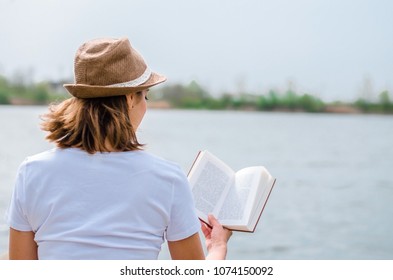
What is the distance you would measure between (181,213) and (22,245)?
0.26 m

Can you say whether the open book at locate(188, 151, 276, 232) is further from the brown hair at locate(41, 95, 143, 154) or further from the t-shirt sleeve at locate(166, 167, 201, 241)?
the brown hair at locate(41, 95, 143, 154)

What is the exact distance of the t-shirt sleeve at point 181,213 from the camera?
106 centimetres

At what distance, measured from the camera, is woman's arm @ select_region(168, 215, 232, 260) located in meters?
1.10

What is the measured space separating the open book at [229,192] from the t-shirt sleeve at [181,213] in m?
0.24

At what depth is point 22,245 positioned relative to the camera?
3.60 ft

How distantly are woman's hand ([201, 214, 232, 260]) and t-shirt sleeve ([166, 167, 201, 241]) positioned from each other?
16 cm

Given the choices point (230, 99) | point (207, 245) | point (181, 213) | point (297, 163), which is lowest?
point (297, 163)

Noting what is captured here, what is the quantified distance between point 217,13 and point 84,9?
1.91 m

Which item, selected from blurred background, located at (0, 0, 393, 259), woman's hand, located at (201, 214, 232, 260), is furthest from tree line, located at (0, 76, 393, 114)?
woman's hand, located at (201, 214, 232, 260)

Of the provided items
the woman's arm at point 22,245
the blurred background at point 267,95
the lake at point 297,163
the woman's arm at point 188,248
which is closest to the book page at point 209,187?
the woman's arm at point 188,248

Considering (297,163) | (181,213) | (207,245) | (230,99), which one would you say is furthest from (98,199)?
(297,163)

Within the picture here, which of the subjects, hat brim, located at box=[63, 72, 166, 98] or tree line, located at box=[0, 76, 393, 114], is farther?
tree line, located at box=[0, 76, 393, 114]

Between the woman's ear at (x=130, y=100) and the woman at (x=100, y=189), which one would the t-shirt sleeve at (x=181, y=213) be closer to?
the woman at (x=100, y=189)

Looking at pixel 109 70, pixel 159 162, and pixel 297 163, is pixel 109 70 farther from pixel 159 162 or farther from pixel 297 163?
pixel 297 163
